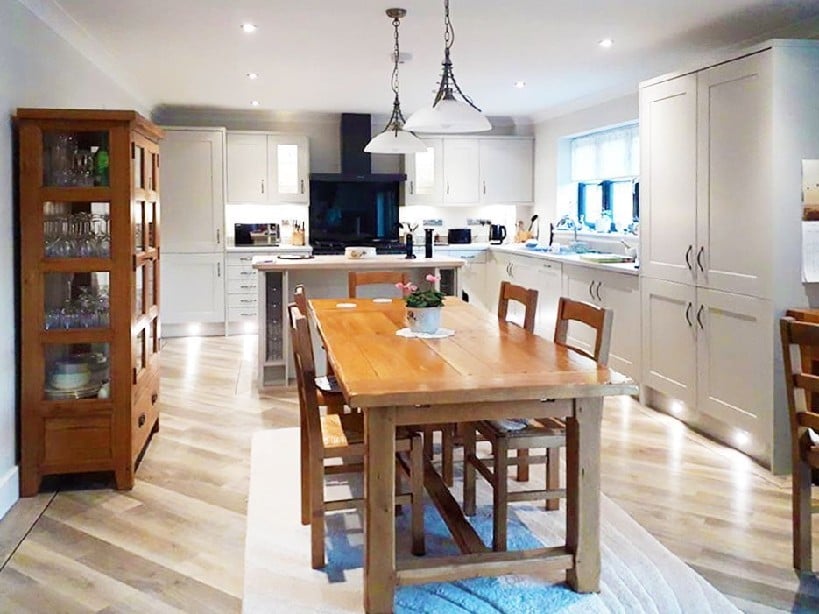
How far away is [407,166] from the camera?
8406 millimetres

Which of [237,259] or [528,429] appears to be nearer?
[528,429]

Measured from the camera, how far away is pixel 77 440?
3502 mm

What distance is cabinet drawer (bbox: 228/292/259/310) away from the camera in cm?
780

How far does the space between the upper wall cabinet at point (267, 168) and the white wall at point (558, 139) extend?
2.55m

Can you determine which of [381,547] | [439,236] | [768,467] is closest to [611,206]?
[439,236]

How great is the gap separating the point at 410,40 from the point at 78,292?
8.24 feet

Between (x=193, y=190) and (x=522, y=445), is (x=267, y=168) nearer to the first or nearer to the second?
(x=193, y=190)

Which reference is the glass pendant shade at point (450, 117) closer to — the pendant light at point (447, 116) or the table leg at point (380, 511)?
the pendant light at point (447, 116)

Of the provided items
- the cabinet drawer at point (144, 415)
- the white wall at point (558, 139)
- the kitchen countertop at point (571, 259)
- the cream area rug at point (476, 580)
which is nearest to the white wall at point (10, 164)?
the cabinet drawer at point (144, 415)

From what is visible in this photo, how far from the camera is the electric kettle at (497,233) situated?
8.61 m

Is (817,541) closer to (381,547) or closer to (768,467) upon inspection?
(768,467)

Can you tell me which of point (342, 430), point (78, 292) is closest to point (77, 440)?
point (78, 292)

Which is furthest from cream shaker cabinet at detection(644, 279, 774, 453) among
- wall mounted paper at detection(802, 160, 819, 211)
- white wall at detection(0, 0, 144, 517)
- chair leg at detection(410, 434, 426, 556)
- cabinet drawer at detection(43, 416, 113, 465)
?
white wall at detection(0, 0, 144, 517)

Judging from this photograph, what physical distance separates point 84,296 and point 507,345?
201 centimetres
